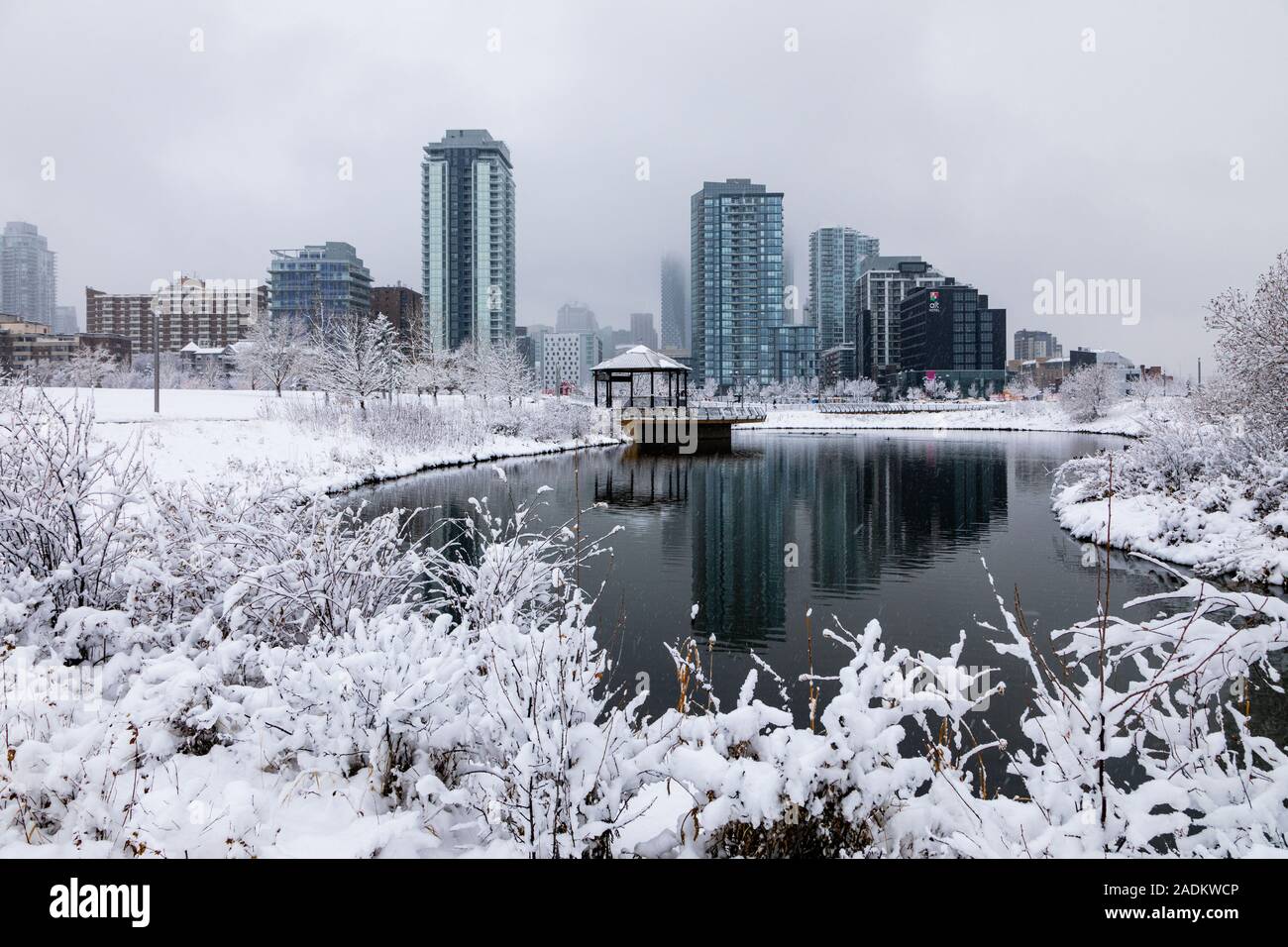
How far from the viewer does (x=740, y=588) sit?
35.9ft

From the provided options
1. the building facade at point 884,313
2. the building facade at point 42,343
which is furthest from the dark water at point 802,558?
the building facade at point 884,313

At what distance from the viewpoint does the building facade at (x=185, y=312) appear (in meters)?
111

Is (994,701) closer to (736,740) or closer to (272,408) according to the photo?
(736,740)

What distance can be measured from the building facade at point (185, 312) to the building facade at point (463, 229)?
3146 cm

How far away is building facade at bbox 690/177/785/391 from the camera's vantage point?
160375mm

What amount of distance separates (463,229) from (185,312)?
49.2 m

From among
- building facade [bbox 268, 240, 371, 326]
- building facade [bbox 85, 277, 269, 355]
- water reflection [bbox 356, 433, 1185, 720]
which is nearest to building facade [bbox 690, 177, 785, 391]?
building facade [bbox 268, 240, 371, 326]

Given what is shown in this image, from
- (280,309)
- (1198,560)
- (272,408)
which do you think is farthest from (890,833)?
(280,309)

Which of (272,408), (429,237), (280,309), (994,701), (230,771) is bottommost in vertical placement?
(994,701)

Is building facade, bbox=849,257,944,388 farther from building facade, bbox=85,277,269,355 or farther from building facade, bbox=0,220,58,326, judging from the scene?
building facade, bbox=0,220,58,326

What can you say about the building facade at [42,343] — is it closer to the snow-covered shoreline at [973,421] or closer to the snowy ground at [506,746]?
the snow-covered shoreline at [973,421]
